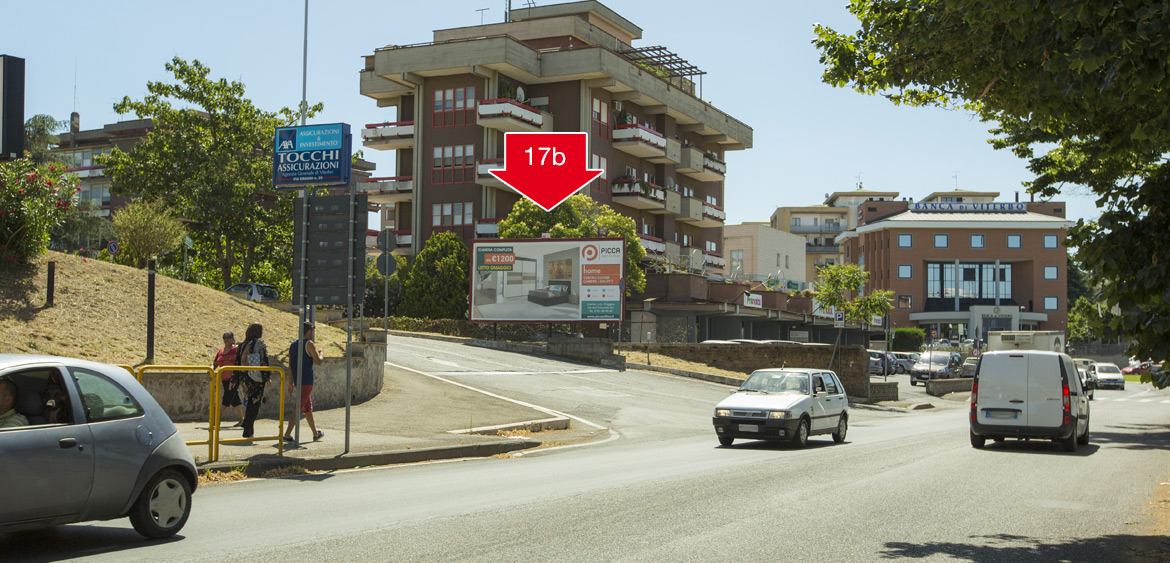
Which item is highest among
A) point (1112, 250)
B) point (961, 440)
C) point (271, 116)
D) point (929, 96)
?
point (271, 116)

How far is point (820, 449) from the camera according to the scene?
18281 mm

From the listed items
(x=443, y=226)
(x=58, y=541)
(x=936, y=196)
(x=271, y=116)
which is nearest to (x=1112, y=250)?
(x=58, y=541)

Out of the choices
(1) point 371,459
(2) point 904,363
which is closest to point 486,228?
(2) point 904,363

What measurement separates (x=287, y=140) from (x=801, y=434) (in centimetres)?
1066

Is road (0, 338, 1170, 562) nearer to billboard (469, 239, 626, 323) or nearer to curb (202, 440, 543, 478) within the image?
curb (202, 440, 543, 478)

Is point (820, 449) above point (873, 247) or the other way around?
the other way around

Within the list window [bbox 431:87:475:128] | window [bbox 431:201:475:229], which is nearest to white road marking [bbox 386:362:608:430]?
window [bbox 431:201:475:229]

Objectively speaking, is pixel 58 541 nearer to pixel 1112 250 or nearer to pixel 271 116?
pixel 1112 250

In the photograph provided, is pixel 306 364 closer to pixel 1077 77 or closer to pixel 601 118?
pixel 1077 77

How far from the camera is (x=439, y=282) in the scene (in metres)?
57.0

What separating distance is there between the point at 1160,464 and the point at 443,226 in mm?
51662

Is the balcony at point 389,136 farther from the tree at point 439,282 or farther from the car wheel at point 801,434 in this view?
the car wheel at point 801,434

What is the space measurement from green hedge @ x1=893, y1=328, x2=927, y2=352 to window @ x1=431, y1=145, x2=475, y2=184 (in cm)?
5333

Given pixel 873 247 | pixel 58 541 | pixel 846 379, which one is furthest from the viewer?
pixel 873 247
